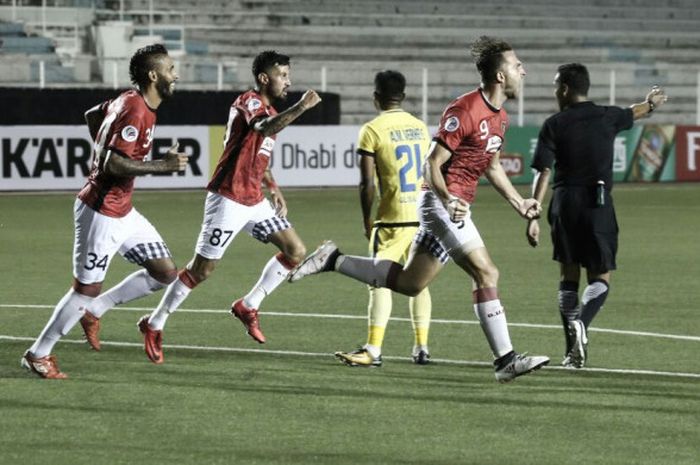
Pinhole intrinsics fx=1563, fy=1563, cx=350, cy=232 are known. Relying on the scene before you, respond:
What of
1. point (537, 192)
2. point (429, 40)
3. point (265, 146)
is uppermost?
point (429, 40)

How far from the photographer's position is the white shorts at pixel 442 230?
28.7ft

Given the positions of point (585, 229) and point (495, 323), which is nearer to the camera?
point (495, 323)

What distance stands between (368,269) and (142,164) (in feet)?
5.13

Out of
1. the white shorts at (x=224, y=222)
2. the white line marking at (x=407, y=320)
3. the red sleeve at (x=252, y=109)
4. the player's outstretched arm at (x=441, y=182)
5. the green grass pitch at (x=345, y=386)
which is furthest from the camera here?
the white line marking at (x=407, y=320)

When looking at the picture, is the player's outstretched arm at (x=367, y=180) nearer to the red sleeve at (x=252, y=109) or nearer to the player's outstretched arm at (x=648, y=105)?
the red sleeve at (x=252, y=109)

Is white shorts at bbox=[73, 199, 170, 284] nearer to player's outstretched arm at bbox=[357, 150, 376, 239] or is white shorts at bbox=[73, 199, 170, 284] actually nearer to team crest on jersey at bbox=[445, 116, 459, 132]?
player's outstretched arm at bbox=[357, 150, 376, 239]

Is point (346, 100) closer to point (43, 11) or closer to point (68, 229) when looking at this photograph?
point (43, 11)

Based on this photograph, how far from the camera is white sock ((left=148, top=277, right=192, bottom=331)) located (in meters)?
9.75

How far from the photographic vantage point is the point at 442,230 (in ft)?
28.8

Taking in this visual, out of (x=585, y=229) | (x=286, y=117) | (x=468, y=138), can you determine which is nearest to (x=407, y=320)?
(x=585, y=229)

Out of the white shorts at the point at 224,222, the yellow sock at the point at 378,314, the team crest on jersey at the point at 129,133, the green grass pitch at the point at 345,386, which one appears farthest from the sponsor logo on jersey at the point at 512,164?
the team crest on jersey at the point at 129,133

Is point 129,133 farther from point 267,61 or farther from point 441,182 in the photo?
point 441,182

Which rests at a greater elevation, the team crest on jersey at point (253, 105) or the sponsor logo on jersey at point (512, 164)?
the team crest on jersey at point (253, 105)

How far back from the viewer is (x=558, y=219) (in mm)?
9789
